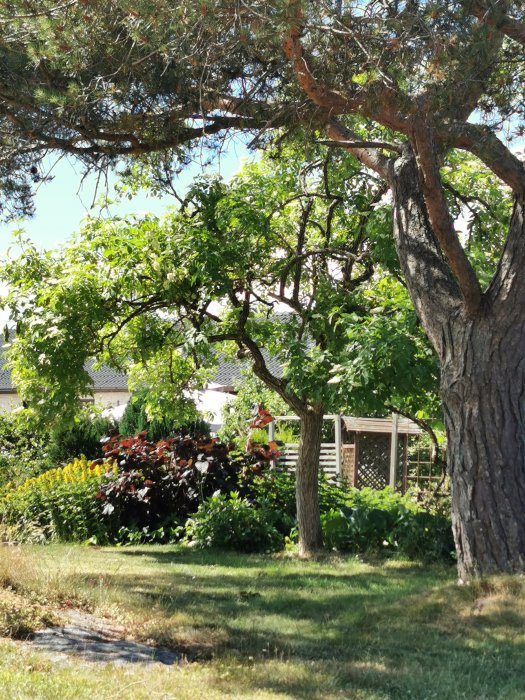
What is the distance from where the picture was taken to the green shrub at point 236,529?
11.5 m

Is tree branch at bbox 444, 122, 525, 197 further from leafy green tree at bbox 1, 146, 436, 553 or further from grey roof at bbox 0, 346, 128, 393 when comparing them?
grey roof at bbox 0, 346, 128, 393

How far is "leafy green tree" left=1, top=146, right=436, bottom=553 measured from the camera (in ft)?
32.4

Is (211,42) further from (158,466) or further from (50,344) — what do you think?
(158,466)

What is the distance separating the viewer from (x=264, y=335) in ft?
37.3

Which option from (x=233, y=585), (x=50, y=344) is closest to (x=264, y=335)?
(x=50, y=344)

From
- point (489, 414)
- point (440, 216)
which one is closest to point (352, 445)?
point (489, 414)

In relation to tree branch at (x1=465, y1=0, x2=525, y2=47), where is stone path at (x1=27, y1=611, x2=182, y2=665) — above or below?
below

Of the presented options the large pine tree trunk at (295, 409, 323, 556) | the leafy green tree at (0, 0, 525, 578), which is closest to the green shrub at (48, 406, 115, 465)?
the large pine tree trunk at (295, 409, 323, 556)

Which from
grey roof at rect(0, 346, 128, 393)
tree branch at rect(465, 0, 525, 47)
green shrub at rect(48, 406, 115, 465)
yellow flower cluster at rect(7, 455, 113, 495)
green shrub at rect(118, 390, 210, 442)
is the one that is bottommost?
yellow flower cluster at rect(7, 455, 113, 495)

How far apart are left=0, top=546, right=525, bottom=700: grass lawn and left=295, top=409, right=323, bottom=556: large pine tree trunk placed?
123 cm

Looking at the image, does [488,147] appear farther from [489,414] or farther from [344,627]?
[344,627]

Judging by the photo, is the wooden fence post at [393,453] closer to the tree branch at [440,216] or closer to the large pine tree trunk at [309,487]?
the large pine tree trunk at [309,487]

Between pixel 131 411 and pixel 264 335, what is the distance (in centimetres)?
886

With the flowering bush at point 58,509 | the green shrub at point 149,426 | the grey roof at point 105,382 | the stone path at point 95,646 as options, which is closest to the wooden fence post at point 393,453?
the green shrub at point 149,426
